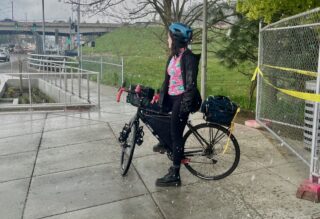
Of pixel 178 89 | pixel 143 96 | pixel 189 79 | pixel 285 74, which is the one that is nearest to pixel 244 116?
pixel 285 74

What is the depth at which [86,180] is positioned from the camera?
16.3ft

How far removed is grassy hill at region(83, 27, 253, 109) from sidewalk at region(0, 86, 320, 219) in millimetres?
5170

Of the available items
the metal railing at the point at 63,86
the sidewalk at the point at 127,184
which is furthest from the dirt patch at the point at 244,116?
the metal railing at the point at 63,86

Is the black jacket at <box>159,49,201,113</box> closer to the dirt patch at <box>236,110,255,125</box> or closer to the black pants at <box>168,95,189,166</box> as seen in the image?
the black pants at <box>168,95,189,166</box>

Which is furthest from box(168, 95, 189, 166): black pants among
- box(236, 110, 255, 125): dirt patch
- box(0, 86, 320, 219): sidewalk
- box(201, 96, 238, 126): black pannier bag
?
box(236, 110, 255, 125): dirt patch

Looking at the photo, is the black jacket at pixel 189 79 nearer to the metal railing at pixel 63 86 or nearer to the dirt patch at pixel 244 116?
the dirt patch at pixel 244 116

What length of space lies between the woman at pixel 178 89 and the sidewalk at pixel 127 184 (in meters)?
0.40

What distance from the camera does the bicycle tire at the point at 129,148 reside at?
4.98 meters

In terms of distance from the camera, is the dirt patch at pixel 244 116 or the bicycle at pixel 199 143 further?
the dirt patch at pixel 244 116

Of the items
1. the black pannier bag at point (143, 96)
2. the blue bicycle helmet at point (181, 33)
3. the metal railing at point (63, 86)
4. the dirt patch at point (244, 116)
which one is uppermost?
the blue bicycle helmet at point (181, 33)

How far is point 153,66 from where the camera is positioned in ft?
96.0

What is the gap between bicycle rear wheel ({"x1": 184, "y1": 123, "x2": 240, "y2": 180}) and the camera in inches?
190

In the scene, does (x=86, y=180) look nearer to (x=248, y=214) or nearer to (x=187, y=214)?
(x=187, y=214)

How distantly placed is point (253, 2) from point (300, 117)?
2.11 meters
